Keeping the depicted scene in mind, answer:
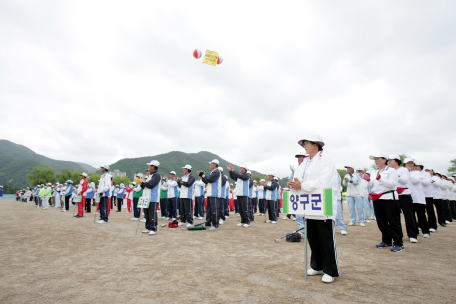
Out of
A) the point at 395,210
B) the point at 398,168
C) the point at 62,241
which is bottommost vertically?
the point at 62,241

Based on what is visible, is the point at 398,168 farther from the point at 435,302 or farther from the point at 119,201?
the point at 119,201

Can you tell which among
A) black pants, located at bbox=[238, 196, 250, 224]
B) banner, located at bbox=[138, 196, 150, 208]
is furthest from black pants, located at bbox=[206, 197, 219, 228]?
banner, located at bbox=[138, 196, 150, 208]

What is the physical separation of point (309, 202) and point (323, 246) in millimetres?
734

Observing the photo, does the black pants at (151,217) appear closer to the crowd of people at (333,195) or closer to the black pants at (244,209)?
the crowd of people at (333,195)

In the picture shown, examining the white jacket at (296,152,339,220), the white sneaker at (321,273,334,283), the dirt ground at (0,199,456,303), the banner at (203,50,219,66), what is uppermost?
the banner at (203,50,219,66)

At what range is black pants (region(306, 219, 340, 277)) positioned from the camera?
350 centimetres

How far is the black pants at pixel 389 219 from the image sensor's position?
5484 millimetres

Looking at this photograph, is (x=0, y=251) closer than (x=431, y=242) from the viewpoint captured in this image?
Yes

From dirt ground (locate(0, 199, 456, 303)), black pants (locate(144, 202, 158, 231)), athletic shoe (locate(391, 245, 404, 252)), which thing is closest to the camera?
dirt ground (locate(0, 199, 456, 303))

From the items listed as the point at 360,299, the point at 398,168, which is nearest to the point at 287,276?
the point at 360,299

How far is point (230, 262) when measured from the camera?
14.3 ft

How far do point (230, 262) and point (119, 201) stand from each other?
18787 mm

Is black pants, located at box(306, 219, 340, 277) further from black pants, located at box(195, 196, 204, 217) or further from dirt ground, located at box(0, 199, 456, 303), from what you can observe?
black pants, located at box(195, 196, 204, 217)

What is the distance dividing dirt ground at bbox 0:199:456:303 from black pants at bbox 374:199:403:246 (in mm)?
375
